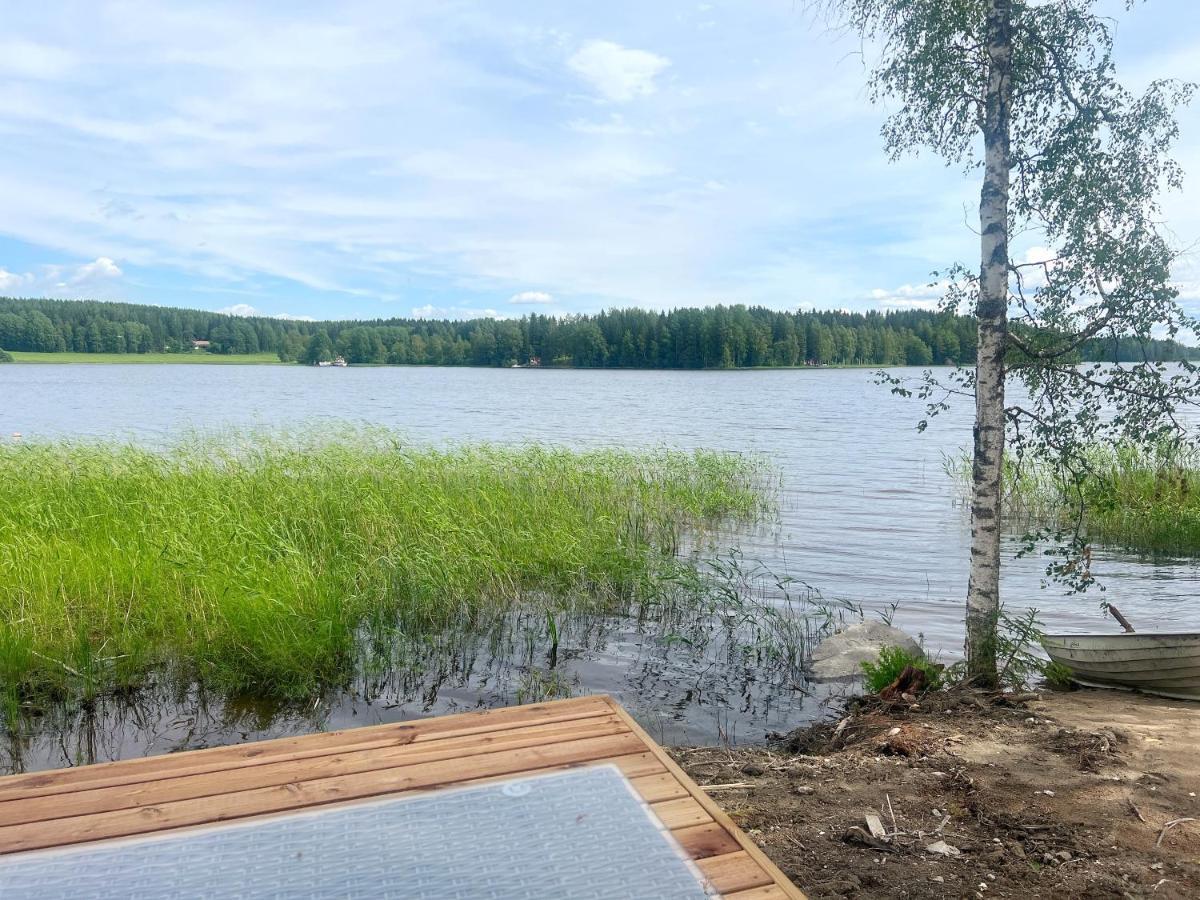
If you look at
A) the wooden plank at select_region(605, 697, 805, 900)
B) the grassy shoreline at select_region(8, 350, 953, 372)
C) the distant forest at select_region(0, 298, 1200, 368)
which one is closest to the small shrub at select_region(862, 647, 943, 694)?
the wooden plank at select_region(605, 697, 805, 900)

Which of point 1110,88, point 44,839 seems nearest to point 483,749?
point 44,839

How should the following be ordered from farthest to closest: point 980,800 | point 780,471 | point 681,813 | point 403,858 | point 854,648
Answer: point 780,471
point 854,648
point 980,800
point 681,813
point 403,858

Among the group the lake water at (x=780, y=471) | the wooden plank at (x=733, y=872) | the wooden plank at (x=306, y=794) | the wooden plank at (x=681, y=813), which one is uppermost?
the wooden plank at (x=733, y=872)

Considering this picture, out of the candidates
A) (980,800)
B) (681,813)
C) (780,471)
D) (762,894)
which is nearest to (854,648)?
(980,800)

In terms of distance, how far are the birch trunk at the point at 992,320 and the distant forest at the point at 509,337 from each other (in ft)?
222

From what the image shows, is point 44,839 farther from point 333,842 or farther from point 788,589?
point 788,589

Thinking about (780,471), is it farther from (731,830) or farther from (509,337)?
(509,337)

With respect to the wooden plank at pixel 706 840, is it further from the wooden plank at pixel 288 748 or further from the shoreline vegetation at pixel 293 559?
the shoreline vegetation at pixel 293 559

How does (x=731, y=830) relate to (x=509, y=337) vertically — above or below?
below

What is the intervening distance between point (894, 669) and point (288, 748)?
193 inches

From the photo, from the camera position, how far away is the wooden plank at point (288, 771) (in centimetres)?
269

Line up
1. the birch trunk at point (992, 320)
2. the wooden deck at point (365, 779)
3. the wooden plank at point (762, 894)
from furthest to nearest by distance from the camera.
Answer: the birch trunk at point (992, 320), the wooden deck at point (365, 779), the wooden plank at point (762, 894)

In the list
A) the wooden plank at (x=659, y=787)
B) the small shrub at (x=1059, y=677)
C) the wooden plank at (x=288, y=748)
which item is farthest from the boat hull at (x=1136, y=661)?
the wooden plank at (x=659, y=787)

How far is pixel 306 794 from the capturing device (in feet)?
9.05
